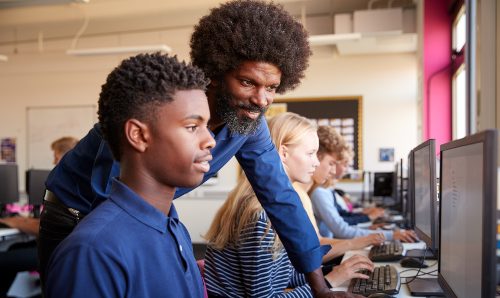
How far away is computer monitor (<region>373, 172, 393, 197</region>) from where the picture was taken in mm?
4586

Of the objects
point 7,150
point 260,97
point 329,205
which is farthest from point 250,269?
point 7,150

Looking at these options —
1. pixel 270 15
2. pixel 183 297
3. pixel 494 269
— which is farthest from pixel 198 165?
pixel 270 15

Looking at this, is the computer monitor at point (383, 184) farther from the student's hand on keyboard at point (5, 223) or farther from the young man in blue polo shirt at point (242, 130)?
the young man in blue polo shirt at point (242, 130)

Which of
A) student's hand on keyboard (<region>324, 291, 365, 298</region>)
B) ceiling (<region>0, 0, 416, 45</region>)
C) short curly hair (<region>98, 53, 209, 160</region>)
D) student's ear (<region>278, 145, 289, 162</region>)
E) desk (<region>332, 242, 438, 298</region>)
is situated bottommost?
desk (<region>332, 242, 438, 298</region>)

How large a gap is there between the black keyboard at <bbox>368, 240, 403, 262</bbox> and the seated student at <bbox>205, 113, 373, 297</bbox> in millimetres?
337

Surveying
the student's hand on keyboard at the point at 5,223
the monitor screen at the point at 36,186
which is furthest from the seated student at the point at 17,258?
the monitor screen at the point at 36,186

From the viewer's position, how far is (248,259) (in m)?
1.46

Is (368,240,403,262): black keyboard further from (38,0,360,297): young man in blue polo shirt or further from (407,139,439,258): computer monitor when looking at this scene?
→ (38,0,360,297): young man in blue polo shirt

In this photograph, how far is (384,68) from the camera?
6242 mm

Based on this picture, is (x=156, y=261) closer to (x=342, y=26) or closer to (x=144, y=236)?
(x=144, y=236)

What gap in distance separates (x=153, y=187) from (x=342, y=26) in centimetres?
514

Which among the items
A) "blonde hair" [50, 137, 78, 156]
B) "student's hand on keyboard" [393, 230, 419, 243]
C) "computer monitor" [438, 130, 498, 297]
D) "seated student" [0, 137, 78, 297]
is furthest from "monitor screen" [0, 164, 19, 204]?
"computer monitor" [438, 130, 498, 297]

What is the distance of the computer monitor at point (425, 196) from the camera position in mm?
1569

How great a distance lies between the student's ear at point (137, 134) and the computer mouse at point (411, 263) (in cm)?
136
